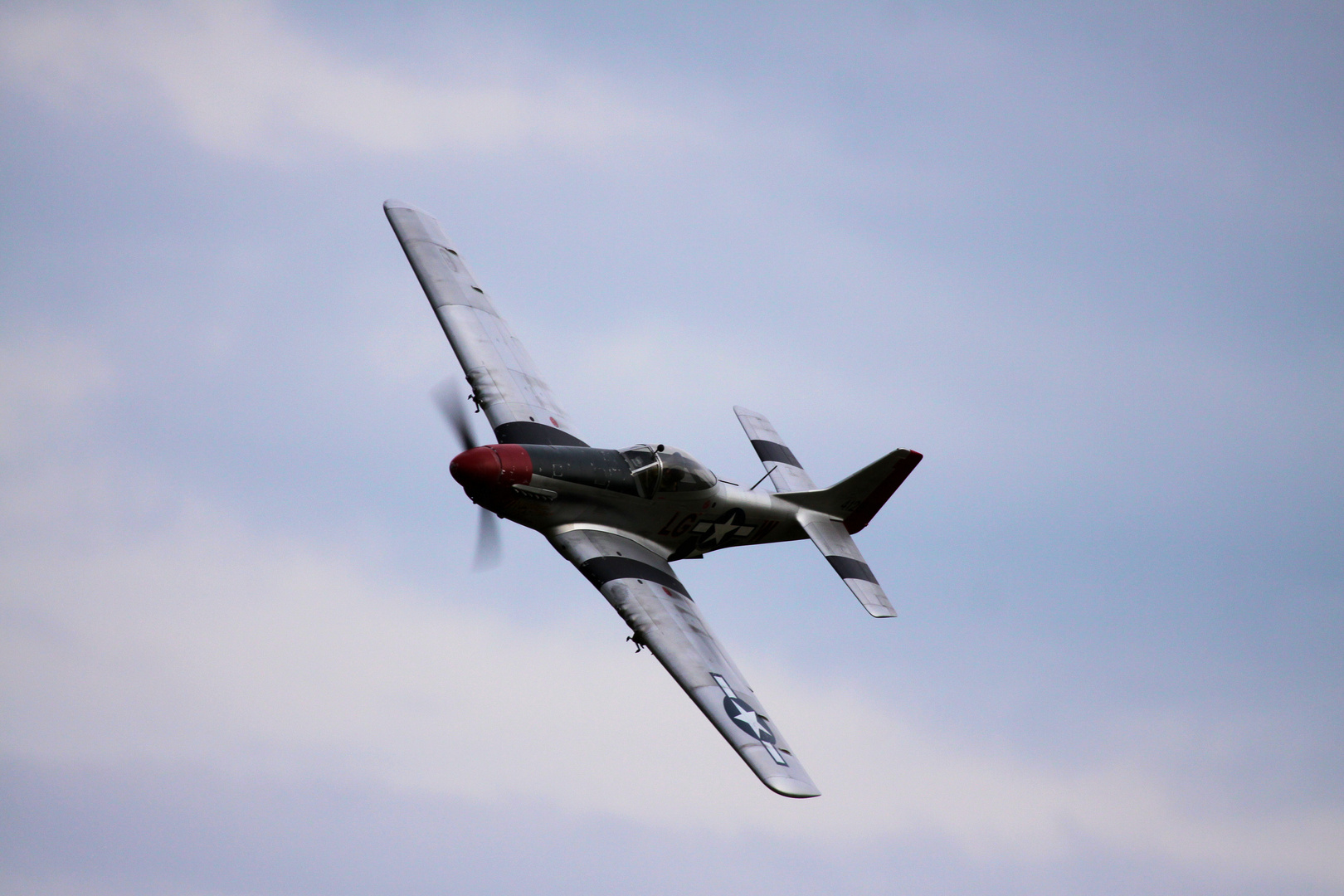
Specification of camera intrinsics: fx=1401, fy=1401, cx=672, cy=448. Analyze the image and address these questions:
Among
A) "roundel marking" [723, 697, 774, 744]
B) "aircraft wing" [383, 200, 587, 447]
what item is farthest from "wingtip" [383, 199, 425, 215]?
"roundel marking" [723, 697, 774, 744]

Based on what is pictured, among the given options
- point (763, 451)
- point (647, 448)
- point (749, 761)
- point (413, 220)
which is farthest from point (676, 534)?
point (413, 220)

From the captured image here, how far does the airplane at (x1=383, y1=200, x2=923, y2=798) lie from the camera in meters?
22.4

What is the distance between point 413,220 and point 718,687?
13.5 meters

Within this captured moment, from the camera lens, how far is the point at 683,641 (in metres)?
22.9

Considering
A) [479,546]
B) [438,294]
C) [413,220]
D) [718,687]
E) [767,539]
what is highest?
[413,220]

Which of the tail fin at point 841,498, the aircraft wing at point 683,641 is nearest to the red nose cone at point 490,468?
the aircraft wing at point 683,641

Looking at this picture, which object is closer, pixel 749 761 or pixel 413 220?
pixel 749 761

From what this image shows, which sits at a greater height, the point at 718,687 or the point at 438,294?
the point at 438,294

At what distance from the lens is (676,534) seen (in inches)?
1013

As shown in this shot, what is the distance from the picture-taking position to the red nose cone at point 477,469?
23609 mm

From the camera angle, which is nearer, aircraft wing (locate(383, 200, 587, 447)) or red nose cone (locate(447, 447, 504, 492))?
red nose cone (locate(447, 447, 504, 492))

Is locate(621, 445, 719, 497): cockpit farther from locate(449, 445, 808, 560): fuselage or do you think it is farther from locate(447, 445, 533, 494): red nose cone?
locate(447, 445, 533, 494): red nose cone

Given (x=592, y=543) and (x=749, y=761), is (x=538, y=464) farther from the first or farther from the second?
(x=749, y=761)

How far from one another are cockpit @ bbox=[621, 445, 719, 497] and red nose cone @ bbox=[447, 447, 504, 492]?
2.58m
